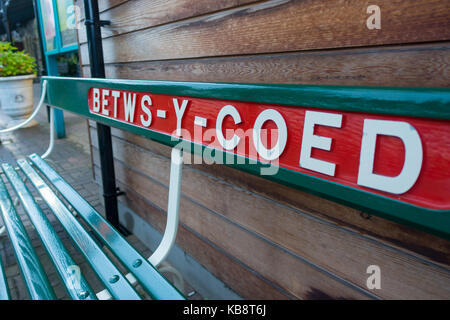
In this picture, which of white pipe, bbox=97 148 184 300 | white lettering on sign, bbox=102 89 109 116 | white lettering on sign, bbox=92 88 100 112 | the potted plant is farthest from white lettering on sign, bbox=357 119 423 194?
the potted plant

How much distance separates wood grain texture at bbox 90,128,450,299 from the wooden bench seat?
52cm

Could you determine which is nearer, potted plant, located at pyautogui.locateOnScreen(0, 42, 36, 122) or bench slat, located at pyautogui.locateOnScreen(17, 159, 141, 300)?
bench slat, located at pyautogui.locateOnScreen(17, 159, 141, 300)

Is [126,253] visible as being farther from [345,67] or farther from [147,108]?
[345,67]

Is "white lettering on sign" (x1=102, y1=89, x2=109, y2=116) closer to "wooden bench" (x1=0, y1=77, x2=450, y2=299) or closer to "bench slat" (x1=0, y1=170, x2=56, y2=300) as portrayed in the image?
"wooden bench" (x1=0, y1=77, x2=450, y2=299)

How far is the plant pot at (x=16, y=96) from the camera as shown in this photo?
5.61m

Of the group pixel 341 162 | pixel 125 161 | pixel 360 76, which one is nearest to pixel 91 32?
pixel 125 161

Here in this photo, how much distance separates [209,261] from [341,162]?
3.82ft

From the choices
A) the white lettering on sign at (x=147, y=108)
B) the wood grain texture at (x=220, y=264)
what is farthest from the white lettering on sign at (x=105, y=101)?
the wood grain texture at (x=220, y=264)

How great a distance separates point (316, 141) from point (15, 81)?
6.39 metres

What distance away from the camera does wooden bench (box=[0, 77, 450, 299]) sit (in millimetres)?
590

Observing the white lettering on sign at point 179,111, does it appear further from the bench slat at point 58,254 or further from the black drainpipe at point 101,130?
the black drainpipe at point 101,130

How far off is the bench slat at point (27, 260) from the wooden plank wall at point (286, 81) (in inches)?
30.2

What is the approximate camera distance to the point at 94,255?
102 centimetres
